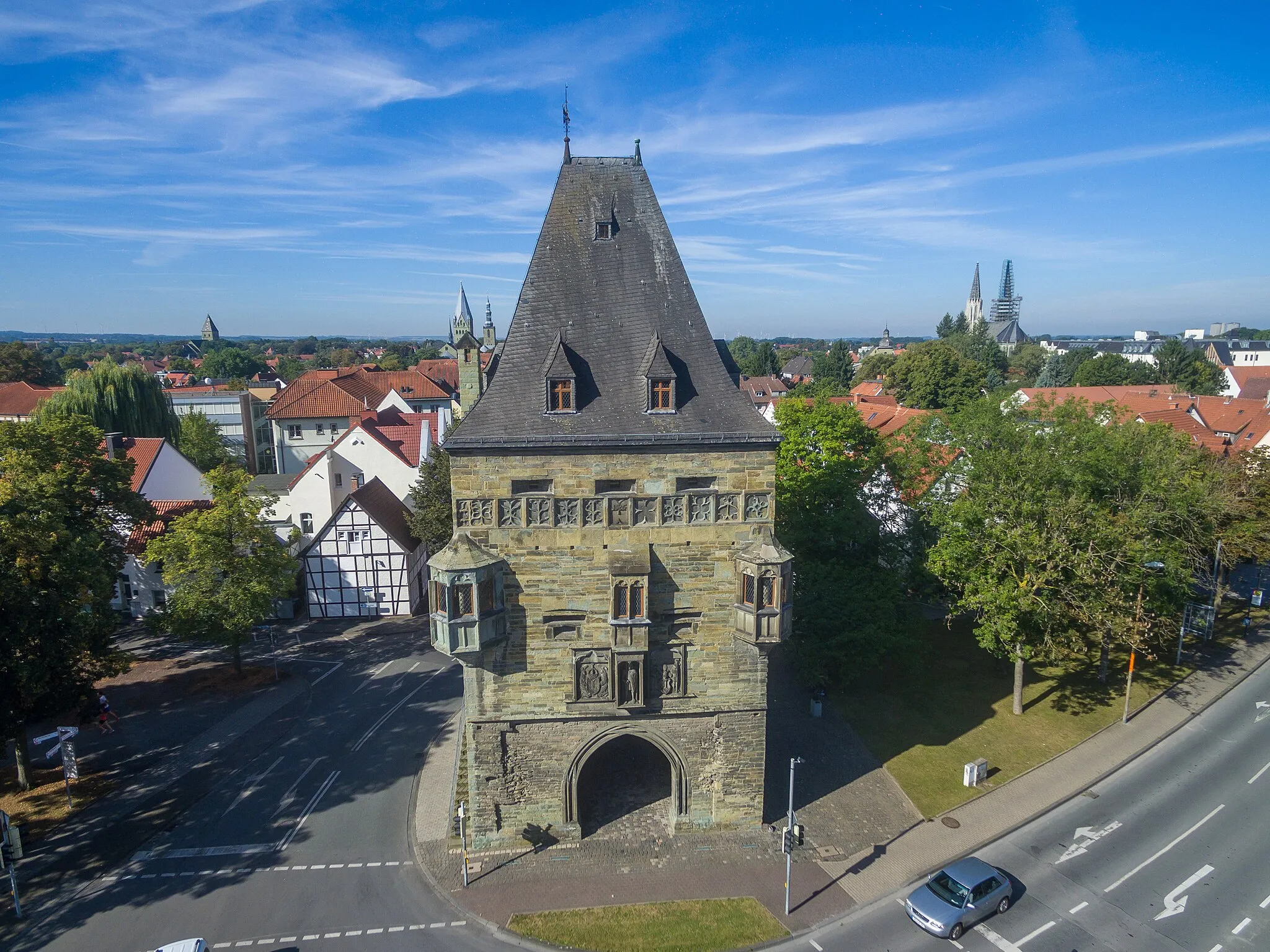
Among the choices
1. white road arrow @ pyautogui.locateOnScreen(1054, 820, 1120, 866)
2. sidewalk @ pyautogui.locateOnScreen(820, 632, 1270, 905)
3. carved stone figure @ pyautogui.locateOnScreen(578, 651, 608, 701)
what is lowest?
white road arrow @ pyautogui.locateOnScreen(1054, 820, 1120, 866)

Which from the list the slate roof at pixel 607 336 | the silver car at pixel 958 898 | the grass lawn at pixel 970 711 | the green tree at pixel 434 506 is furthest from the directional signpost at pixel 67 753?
the grass lawn at pixel 970 711

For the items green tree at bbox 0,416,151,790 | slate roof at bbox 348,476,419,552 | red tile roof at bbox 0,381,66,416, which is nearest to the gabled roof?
slate roof at bbox 348,476,419,552

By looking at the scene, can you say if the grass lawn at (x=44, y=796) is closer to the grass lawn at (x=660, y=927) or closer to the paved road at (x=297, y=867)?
the paved road at (x=297, y=867)

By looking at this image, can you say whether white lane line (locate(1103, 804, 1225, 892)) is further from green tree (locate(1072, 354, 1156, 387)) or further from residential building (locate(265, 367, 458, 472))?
green tree (locate(1072, 354, 1156, 387))

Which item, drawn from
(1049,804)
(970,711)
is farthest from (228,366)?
(1049,804)

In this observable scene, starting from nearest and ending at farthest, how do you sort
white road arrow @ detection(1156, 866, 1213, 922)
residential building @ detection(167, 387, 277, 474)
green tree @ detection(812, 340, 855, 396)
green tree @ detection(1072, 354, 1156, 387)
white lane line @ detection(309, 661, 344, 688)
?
1. white road arrow @ detection(1156, 866, 1213, 922)
2. white lane line @ detection(309, 661, 344, 688)
3. residential building @ detection(167, 387, 277, 474)
4. green tree @ detection(1072, 354, 1156, 387)
5. green tree @ detection(812, 340, 855, 396)
